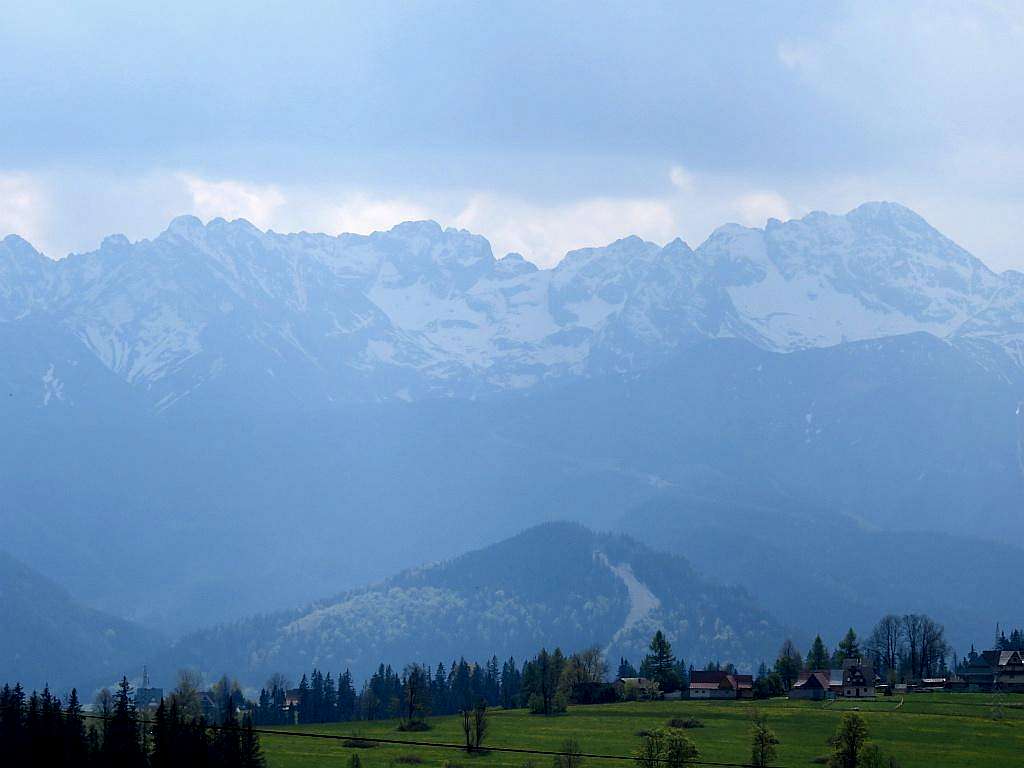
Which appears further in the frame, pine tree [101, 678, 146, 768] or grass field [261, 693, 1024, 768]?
grass field [261, 693, 1024, 768]

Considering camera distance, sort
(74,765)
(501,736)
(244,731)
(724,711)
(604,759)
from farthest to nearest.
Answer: (724,711), (501,736), (604,759), (244,731), (74,765)

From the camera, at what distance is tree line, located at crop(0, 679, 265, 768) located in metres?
142

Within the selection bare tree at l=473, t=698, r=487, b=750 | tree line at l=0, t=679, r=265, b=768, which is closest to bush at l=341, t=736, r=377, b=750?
bare tree at l=473, t=698, r=487, b=750

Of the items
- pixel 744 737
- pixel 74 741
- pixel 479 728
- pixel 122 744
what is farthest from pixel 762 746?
pixel 74 741

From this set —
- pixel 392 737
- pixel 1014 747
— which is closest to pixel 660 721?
pixel 392 737

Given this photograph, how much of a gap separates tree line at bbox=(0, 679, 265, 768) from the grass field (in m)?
16.5

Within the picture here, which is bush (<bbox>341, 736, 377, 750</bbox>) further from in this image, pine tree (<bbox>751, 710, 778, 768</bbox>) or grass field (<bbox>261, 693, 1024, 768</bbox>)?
pine tree (<bbox>751, 710, 778, 768</bbox>)

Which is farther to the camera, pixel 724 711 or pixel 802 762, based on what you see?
pixel 724 711

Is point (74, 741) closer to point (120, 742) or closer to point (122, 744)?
point (120, 742)

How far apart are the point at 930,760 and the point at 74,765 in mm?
70998

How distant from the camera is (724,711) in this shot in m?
199

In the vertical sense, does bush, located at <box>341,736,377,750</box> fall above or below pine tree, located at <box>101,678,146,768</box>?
below

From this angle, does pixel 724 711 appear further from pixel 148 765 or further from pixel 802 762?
pixel 148 765

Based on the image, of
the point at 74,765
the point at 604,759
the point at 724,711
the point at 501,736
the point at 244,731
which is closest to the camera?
the point at 74,765
